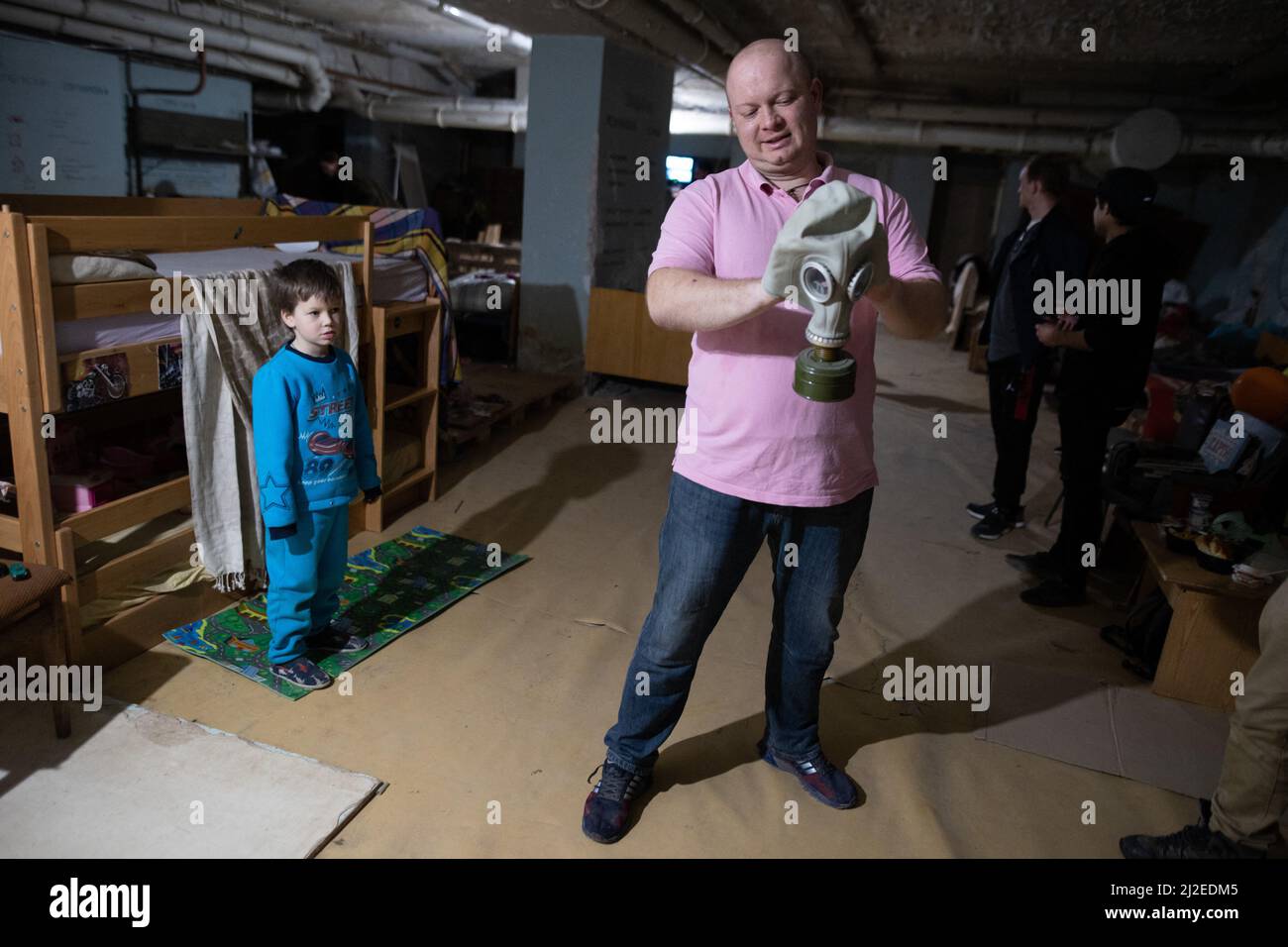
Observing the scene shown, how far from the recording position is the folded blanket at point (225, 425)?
2523 millimetres

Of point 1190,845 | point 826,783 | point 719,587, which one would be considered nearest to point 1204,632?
point 1190,845

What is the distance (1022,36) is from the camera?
5992 mm

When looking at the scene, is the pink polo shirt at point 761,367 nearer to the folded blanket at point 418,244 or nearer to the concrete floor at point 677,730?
the concrete floor at point 677,730

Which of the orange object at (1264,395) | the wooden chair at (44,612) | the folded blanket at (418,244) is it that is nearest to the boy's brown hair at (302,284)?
the wooden chair at (44,612)

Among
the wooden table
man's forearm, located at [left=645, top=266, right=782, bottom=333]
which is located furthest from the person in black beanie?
man's forearm, located at [left=645, top=266, right=782, bottom=333]

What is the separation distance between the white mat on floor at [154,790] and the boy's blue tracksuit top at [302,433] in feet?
1.90

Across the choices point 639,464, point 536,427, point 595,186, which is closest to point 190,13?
point 595,186

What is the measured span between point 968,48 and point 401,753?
22.1ft

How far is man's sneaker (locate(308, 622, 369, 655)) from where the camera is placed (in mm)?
2586

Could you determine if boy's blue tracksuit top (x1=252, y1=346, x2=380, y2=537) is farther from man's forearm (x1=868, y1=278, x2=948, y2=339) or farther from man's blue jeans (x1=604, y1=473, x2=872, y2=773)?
man's forearm (x1=868, y1=278, x2=948, y2=339)

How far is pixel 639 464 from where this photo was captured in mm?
4535

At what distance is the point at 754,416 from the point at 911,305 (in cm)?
34

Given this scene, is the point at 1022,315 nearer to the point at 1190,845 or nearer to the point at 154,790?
the point at 1190,845

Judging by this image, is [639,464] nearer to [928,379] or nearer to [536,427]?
[536,427]
